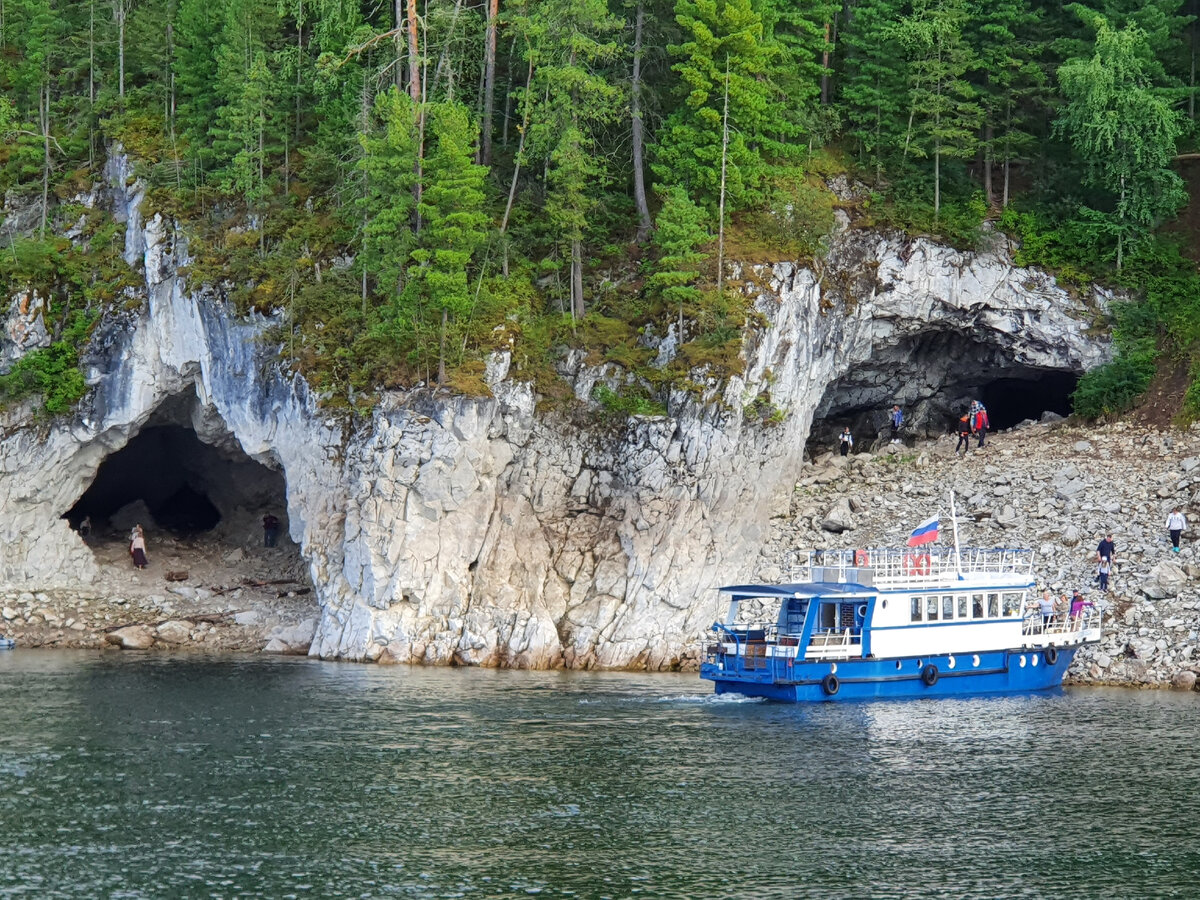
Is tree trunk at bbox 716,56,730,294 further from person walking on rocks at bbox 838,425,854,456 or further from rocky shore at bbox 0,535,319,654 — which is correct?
rocky shore at bbox 0,535,319,654

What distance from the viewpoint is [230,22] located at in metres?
56.8

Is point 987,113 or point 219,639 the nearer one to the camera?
point 219,639

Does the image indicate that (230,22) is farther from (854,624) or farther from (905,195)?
(854,624)

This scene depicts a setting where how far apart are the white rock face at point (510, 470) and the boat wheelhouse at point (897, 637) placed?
545cm

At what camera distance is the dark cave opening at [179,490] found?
60.6 m

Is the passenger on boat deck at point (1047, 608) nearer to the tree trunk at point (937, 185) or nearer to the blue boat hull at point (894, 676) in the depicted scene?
the blue boat hull at point (894, 676)

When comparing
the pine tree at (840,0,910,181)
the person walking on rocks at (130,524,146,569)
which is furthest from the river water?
the pine tree at (840,0,910,181)

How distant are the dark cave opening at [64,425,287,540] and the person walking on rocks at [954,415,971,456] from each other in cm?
2697

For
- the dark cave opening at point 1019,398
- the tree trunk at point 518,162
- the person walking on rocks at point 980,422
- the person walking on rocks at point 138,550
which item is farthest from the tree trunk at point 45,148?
the dark cave opening at point 1019,398

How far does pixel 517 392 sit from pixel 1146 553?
66.9 ft

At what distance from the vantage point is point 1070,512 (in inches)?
1858

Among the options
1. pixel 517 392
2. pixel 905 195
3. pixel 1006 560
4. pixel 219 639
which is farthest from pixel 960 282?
pixel 219 639

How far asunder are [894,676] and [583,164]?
21366 mm

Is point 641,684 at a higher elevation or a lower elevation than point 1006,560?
lower
